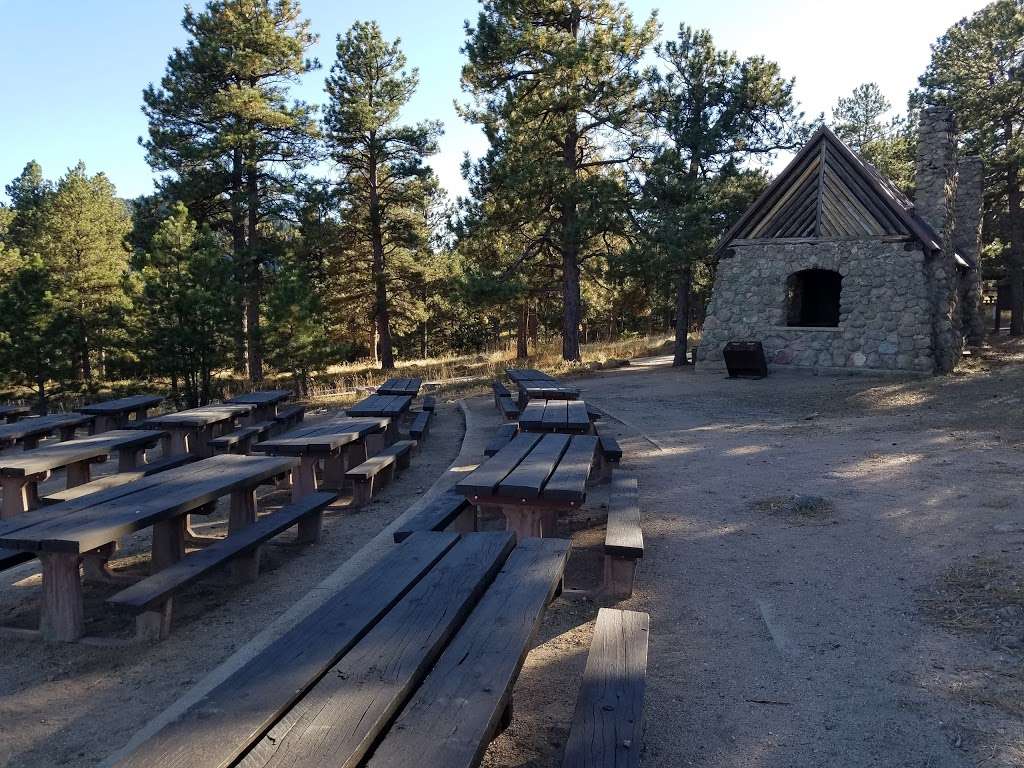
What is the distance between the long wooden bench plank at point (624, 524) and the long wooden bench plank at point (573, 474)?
26 cm

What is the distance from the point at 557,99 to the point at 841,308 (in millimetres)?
9210

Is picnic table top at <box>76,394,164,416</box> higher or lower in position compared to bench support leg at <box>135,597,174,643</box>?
higher

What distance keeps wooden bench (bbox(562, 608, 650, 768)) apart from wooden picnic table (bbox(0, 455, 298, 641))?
263cm

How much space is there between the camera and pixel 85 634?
3920 millimetres

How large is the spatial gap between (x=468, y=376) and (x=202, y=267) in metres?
7.97

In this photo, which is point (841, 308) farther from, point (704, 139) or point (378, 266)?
point (378, 266)

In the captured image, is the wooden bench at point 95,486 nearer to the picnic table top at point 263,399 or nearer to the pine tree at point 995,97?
the picnic table top at point 263,399

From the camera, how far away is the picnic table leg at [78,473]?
6594mm

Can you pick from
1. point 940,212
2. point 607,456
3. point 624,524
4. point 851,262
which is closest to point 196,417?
point 607,456

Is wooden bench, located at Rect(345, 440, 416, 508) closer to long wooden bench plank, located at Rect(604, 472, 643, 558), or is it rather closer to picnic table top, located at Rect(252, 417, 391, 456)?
picnic table top, located at Rect(252, 417, 391, 456)

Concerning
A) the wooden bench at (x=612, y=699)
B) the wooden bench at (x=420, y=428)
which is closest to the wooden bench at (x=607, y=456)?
the wooden bench at (x=420, y=428)

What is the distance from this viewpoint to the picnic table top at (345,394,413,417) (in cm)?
916

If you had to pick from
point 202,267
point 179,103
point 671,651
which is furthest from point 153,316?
point 671,651

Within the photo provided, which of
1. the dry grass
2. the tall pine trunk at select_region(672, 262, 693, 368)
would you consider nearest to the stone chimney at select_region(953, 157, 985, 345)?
the tall pine trunk at select_region(672, 262, 693, 368)
